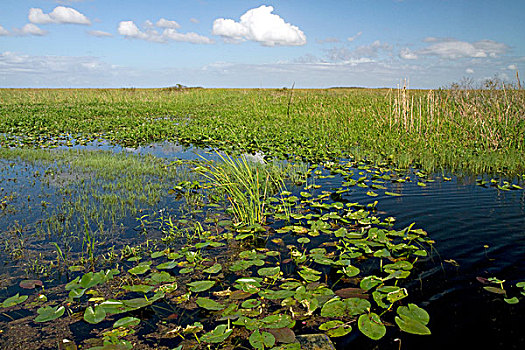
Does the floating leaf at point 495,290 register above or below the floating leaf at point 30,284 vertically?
above

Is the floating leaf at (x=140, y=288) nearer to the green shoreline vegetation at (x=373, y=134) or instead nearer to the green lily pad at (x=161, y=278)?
the green lily pad at (x=161, y=278)

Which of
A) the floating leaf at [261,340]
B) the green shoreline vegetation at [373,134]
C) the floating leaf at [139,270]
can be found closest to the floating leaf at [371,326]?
the floating leaf at [261,340]

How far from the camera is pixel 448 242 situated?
373 cm

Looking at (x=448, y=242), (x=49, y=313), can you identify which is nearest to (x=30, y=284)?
(x=49, y=313)

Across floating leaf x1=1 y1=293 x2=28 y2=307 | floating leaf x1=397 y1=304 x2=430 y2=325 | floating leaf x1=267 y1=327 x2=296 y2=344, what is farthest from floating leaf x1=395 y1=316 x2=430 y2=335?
floating leaf x1=1 y1=293 x2=28 y2=307

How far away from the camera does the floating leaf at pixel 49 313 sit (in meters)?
2.47

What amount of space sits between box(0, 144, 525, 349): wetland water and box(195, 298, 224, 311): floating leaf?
2.95ft

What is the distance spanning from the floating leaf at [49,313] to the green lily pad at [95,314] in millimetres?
215

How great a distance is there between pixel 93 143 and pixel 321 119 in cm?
787

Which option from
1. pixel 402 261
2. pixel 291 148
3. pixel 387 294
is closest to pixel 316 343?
pixel 387 294

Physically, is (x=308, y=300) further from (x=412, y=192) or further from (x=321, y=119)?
(x=321, y=119)

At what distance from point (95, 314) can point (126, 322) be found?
251mm

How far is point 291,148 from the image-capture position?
27.8 feet

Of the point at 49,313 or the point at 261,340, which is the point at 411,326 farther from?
the point at 49,313
